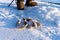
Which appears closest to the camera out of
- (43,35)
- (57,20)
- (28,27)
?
(43,35)

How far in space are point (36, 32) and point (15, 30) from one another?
1.27 feet

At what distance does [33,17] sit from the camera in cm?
429

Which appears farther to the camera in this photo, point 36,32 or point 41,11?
point 41,11

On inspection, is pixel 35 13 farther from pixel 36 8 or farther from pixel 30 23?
pixel 30 23

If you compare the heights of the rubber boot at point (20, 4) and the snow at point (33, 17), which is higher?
the rubber boot at point (20, 4)

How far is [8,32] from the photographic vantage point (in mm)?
3648

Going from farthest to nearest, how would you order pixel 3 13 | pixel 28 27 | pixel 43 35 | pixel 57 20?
pixel 3 13 < pixel 57 20 < pixel 28 27 < pixel 43 35

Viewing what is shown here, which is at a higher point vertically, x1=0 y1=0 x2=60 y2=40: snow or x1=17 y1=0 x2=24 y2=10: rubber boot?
x1=17 y1=0 x2=24 y2=10: rubber boot

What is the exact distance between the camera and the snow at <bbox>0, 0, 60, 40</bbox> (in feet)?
11.6

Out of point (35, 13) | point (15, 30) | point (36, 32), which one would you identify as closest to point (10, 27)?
point (15, 30)

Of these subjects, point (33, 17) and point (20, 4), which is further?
point (20, 4)

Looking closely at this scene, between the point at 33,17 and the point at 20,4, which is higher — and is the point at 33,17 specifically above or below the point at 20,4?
below

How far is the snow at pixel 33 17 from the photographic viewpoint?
3.54 meters

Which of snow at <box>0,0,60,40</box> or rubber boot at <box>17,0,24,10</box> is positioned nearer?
snow at <box>0,0,60,40</box>
